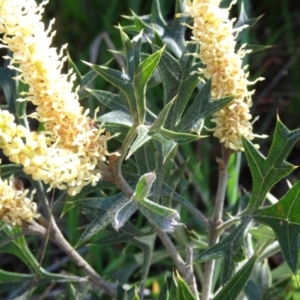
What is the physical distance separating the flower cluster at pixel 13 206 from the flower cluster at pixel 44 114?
0.18 metres

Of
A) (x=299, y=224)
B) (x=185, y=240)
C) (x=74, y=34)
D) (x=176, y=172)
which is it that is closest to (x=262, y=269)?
(x=185, y=240)

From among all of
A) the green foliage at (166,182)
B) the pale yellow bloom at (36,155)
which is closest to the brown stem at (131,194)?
the green foliage at (166,182)

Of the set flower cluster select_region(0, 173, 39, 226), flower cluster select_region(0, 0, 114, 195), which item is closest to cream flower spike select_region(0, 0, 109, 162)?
flower cluster select_region(0, 0, 114, 195)

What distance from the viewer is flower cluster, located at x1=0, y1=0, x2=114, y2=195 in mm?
800

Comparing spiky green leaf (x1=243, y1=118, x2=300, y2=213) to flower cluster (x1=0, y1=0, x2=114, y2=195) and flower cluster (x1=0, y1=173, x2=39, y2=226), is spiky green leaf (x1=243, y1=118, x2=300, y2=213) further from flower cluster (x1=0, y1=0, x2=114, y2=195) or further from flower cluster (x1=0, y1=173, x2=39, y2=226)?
flower cluster (x1=0, y1=173, x2=39, y2=226)

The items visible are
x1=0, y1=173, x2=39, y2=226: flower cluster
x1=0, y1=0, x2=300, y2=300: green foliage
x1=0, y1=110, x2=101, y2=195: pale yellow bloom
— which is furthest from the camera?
x1=0, y1=173, x2=39, y2=226: flower cluster

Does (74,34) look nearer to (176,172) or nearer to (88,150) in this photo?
(176,172)

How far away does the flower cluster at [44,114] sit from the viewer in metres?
0.80

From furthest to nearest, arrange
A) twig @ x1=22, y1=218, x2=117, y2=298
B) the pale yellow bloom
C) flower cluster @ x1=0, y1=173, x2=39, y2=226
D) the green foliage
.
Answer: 1. twig @ x1=22, y1=218, x2=117, y2=298
2. flower cluster @ x1=0, y1=173, x2=39, y2=226
3. the green foliage
4. the pale yellow bloom

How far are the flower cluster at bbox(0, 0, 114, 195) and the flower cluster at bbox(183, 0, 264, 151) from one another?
0.23m

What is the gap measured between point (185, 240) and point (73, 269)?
1.71 ft

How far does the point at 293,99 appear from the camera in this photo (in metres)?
2.10

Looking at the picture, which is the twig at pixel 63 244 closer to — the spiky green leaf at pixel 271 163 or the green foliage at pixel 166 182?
the green foliage at pixel 166 182

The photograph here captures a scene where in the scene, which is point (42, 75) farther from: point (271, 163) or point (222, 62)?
point (271, 163)
